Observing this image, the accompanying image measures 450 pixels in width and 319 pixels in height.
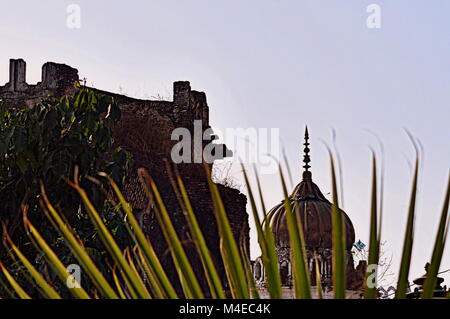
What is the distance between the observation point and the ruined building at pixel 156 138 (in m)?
20.2

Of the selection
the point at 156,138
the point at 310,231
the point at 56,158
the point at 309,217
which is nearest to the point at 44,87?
the point at 156,138

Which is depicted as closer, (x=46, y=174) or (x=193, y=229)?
(x=193, y=229)

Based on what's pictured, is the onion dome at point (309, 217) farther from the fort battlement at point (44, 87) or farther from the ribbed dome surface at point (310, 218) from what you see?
the fort battlement at point (44, 87)

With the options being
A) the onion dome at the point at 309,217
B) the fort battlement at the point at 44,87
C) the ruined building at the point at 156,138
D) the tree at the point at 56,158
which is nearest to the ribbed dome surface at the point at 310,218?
the onion dome at the point at 309,217

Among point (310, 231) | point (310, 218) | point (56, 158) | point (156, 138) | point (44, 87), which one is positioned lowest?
point (56, 158)

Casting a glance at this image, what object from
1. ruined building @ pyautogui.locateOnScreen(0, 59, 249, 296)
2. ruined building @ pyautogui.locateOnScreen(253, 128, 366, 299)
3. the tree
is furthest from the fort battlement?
the tree

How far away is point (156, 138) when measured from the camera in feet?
70.3

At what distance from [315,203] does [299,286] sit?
15.9 m

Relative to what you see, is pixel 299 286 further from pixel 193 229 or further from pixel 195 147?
pixel 195 147

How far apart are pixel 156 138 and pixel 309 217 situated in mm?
4789

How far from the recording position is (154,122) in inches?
850

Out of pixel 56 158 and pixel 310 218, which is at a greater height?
pixel 310 218

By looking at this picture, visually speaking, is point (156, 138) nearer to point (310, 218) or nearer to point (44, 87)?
point (44, 87)
